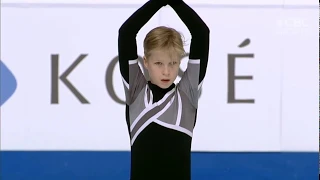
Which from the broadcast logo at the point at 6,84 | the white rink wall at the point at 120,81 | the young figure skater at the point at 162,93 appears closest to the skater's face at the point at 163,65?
the young figure skater at the point at 162,93

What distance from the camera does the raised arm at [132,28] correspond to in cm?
163

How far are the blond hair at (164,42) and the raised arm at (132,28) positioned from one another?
5 centimetres

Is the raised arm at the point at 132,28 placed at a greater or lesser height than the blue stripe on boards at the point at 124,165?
greater

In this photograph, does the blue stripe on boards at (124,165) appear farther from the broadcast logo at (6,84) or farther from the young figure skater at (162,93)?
the young figure skater at (162,93)

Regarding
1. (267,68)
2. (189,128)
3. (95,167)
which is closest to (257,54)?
(267,68)

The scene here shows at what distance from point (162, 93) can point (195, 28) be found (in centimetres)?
24

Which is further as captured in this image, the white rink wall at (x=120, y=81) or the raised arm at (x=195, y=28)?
the white rink wall at (x=120, y=81)

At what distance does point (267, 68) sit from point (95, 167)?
4.05 ft

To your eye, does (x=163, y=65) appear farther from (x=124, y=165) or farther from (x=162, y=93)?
(x=124, y=165)

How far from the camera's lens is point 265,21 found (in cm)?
315

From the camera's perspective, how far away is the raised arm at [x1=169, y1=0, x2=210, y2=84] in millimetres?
1635

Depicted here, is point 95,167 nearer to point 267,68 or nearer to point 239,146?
point 239,146

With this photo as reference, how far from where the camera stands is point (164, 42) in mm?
1654

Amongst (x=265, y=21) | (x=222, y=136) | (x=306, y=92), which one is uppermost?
(x=265, y=21)
